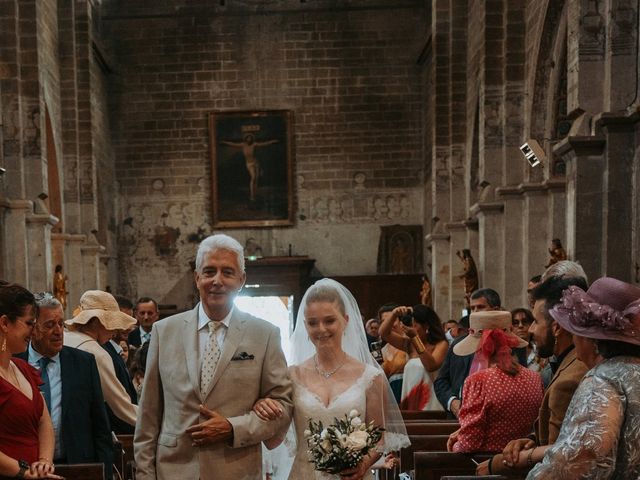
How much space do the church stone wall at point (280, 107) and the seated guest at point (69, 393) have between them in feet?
61.8

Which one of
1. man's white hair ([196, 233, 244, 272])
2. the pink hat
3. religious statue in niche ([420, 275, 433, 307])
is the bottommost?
religious statue in niche ([420, 275, 433, 307])

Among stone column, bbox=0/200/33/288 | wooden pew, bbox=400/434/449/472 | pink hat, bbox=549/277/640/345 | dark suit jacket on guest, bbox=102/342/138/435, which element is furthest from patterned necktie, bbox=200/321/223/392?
stone column, bbox=0/200/33/288

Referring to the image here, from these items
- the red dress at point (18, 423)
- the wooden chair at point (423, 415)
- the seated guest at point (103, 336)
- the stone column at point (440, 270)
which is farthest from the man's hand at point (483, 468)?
the stone column at point (440, 270)

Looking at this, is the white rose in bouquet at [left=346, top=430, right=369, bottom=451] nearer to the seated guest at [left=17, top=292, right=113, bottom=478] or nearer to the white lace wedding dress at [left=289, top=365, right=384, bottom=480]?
the white lace wedding dress at [left=289, top=365, right=384, bottom=480]

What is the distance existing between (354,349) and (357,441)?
0.88 meters

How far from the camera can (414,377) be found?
7.45 meters

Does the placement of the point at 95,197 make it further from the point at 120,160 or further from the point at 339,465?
the point at 339,465

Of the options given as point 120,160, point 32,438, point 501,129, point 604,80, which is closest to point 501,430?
point 32,438

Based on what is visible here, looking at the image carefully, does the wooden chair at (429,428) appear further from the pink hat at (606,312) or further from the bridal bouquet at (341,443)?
the pink hat at (606,312)

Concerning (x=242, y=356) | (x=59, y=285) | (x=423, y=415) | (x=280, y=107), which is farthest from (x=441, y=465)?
(x=280, y=107)

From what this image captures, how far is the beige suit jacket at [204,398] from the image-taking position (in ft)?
12.2

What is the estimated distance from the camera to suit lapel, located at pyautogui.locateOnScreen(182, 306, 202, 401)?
12.3 feet

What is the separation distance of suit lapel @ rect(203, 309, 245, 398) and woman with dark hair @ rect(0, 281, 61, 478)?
2.76ft

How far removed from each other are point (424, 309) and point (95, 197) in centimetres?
1408
